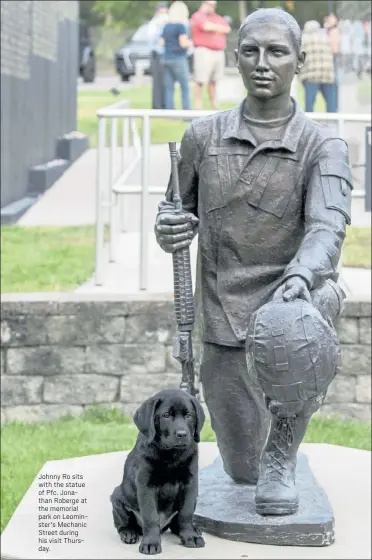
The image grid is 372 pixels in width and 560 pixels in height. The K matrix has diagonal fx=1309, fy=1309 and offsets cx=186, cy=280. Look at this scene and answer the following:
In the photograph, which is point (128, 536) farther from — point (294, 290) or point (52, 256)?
point (52, 256)

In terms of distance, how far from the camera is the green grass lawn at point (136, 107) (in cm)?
1533

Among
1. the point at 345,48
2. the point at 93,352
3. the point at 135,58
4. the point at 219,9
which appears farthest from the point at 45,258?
the point at 135,58

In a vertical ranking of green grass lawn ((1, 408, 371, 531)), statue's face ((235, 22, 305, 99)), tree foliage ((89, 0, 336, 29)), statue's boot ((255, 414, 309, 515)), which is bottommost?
green grass lawn ((1, 408, 371, 531))

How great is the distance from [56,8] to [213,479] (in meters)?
13.6

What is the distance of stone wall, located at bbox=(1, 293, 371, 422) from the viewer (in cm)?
884

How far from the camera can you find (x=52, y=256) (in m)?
11.5

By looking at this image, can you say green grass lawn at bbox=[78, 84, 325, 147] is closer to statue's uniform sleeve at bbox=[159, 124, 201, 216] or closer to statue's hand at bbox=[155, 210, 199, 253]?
statue's uniform sleeve at bbox=[159, 124, 201, 216]

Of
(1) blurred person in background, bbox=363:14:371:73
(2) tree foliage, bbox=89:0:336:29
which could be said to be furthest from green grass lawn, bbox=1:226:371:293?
(1) blurred person in background, bbox=363:14:371:73

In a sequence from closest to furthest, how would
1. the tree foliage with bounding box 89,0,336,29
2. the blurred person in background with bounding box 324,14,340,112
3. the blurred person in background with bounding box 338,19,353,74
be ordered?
the blurred person in background with bounding box 324,14,340,112 → the blurred person in background with bounding box 338,19,353,74 → the tree foliage with bounding box 89,0,336,29

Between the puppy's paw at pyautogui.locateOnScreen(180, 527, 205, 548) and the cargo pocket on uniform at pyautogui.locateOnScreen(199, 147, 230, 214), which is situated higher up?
the cargo pocket on uniform at pyautogui.locateOnScreen(199, 147, 230, 214)

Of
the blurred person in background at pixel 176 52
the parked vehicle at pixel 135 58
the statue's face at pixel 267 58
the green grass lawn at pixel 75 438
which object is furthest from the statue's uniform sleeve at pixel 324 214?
the parked vehicle at pixel 135 58

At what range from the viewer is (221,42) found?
18.0 metres

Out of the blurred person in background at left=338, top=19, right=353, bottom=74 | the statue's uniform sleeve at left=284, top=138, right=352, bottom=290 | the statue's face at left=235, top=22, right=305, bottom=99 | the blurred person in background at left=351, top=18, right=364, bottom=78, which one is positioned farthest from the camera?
the blurred person in background at left=351, top=18, right=364, bottom=78

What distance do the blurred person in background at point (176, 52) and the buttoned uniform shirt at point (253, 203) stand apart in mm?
12974
